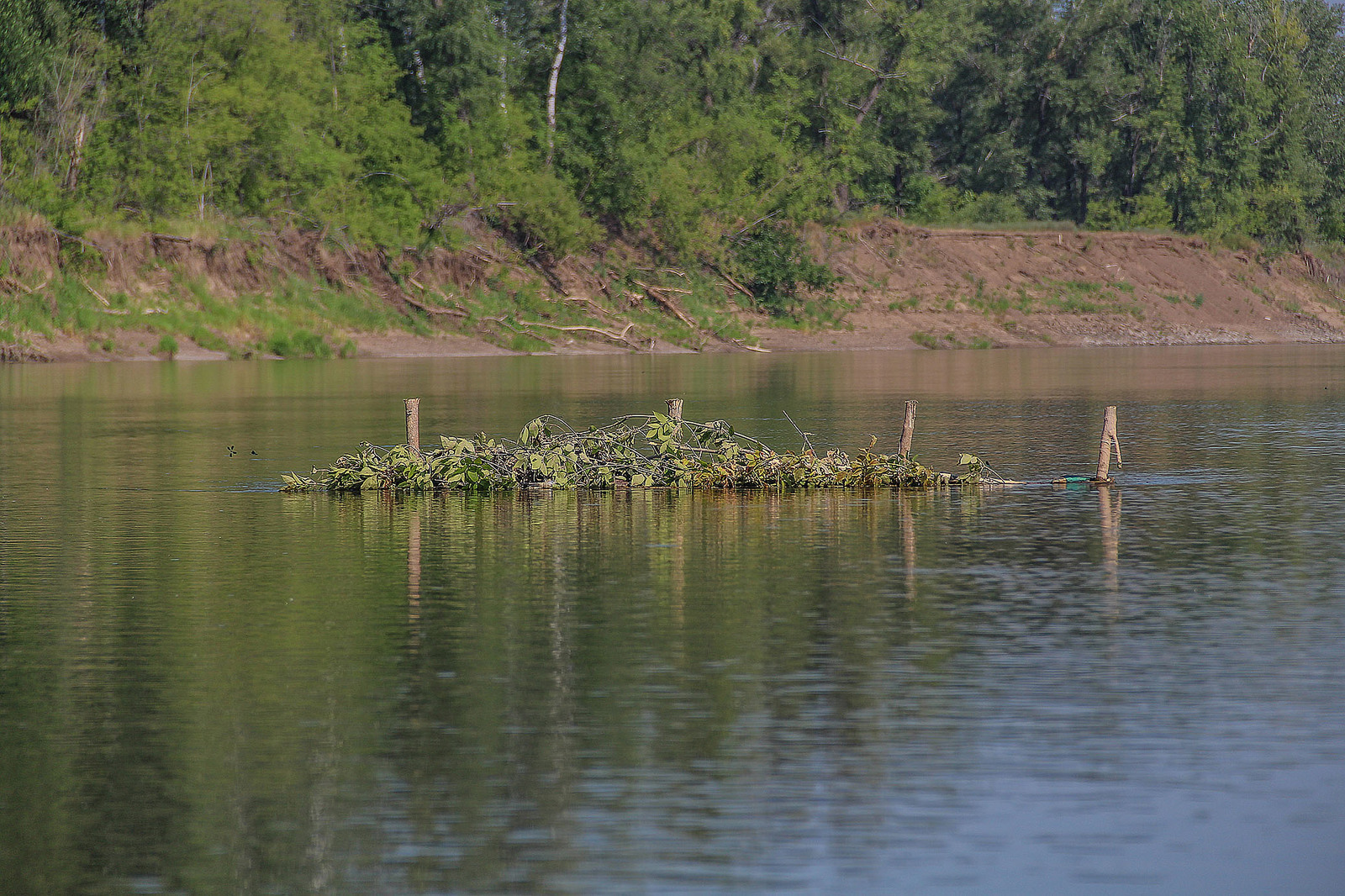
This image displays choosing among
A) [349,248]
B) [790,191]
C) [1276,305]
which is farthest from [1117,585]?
[1276,305]

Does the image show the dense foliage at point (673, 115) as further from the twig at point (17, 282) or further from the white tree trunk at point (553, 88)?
the twig at point (17, 282)

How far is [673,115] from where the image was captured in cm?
10362

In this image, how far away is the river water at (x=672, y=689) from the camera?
1038 centimetres

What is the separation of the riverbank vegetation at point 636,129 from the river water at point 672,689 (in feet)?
162

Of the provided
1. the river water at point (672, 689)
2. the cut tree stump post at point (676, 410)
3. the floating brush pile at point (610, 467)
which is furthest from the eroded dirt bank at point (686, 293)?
the cut tree stump post at point (676, 410)

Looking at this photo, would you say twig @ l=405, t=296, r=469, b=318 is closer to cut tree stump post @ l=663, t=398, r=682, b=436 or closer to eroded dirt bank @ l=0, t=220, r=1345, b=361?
eroded dirt bank @ l=0, t=220, r=1345, b=361

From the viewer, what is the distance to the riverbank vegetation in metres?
78.4

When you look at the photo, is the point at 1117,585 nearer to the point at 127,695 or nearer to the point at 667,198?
the point at 127,695

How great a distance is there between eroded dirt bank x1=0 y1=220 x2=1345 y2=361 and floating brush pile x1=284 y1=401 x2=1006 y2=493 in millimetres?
44841

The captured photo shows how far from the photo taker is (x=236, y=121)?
8000 centimetres

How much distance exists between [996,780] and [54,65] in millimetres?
70241

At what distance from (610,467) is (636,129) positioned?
227 ft

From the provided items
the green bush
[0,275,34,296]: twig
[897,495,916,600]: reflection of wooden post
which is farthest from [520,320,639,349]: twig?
[897,495,916,600]: reflection of wooden post

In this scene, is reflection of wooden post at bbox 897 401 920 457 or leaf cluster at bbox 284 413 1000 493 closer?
leaf cluster at bbox 284 413 1000 493
